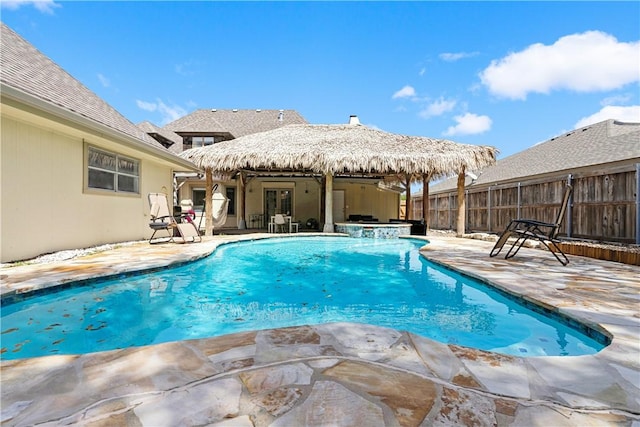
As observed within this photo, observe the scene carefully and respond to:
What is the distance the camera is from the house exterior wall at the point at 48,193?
511 centimetres

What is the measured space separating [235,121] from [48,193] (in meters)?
17.6

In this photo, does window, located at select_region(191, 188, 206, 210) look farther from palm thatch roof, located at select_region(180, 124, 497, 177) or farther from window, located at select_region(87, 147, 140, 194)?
window, located at select_region(87, 147, 140, 194)

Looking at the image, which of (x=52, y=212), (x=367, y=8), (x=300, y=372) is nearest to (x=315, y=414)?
(x=300, y=372)

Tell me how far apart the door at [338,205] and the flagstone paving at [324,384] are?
15.2 meters

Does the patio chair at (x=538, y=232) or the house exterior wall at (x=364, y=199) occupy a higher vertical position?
the house exterior wall at (x=364, y=199)

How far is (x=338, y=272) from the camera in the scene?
5832 millimetres

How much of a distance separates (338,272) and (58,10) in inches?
499

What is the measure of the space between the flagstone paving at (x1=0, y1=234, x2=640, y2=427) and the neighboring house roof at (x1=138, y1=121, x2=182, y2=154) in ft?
59.0

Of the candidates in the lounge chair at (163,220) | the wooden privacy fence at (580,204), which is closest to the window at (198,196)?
the lounge chair at (163,220)

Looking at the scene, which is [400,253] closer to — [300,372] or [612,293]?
[612,293]

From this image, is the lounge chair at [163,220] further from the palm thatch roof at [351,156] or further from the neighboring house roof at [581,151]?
the neighboring house roof at [581,151]

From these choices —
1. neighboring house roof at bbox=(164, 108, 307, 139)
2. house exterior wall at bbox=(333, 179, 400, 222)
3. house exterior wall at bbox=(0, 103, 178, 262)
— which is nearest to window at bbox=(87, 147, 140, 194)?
house exterior wall at bbox=(0, 103, 178, 262)

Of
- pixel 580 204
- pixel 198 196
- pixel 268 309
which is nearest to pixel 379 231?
pixel 580 204

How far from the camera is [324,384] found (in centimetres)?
163
